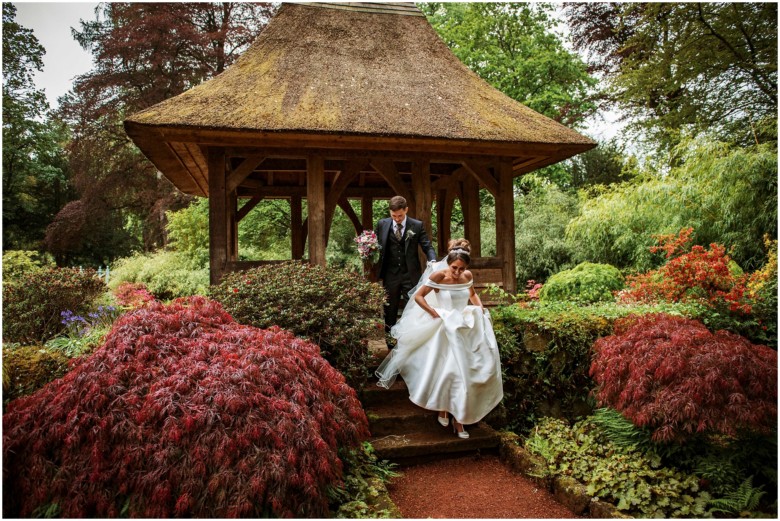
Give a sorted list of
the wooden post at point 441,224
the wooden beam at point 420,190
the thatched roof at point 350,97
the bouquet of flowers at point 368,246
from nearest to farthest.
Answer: the bouquet of flowers at point 368,246
the thatched roof at point 350,97
the wooden beam at point 420,190
the wooden post at point 441,224

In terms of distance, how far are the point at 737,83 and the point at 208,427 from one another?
1272cm

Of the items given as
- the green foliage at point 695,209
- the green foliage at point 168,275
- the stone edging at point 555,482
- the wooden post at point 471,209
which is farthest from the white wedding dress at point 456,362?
the green foliage at point 168,275

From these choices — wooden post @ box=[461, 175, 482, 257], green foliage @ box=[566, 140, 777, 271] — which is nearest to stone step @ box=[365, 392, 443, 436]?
wooden post @ box=[461, 175, 482, 257]

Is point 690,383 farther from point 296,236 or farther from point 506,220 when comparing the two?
point 296,236

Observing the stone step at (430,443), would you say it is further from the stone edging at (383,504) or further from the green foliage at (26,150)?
the green foliage at (26,150)

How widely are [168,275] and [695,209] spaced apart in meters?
13.5

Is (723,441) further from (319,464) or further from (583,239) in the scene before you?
(583,239)

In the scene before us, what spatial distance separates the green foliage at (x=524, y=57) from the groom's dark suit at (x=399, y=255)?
13.1 meters

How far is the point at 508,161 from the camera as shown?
333 inches

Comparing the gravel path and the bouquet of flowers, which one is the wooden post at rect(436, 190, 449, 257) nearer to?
the bouquet of flowers

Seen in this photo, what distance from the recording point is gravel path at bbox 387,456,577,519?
13.0 ft

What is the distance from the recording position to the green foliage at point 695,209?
905 centimetres

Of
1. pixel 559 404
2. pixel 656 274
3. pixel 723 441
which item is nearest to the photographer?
pixel 723 441

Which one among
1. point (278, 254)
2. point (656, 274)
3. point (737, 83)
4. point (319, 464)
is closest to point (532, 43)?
point (737, 83)
